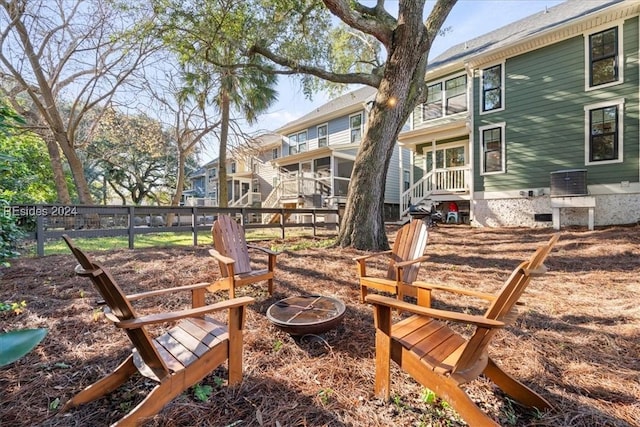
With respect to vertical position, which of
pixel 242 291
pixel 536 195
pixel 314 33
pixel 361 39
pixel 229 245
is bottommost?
pixel 242 291

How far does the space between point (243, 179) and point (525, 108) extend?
17926 mm

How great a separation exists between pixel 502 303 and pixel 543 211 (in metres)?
10.5

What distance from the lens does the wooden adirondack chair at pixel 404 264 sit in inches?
118

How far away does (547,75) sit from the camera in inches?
386

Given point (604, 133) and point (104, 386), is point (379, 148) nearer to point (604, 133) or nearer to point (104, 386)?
point (104, 386)

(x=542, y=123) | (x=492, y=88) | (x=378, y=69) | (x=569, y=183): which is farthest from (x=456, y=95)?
(x=378, y=69)

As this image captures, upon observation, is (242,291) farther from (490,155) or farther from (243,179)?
(243,179)

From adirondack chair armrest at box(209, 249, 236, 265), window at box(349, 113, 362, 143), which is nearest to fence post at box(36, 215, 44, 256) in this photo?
adirondack chair armrest at box(209, 249, 236, 265)

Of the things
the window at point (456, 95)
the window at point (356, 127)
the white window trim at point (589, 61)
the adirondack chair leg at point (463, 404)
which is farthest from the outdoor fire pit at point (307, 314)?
the window at point (356, 127)

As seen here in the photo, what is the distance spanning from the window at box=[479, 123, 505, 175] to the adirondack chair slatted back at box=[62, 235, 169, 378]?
11.9 meters

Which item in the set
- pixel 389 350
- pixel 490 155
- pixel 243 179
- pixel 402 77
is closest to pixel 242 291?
pixel 389 350

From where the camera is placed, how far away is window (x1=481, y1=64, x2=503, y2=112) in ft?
35.6

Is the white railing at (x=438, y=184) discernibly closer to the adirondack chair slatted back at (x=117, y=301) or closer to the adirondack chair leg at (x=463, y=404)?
the adirondack chair leg at (x=463, y=404)

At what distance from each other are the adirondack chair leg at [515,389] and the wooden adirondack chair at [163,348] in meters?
1.48
